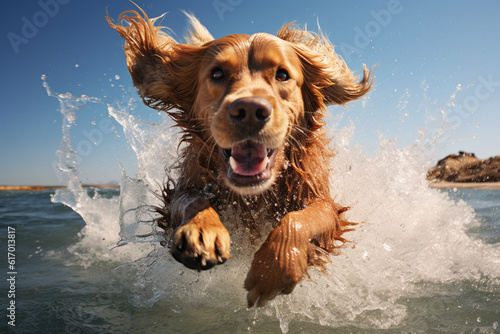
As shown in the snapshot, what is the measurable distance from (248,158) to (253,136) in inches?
9.3

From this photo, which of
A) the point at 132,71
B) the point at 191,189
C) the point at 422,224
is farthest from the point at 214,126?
the point at 422,224

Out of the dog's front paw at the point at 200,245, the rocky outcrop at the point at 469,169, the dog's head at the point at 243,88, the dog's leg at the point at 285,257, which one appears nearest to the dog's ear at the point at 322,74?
the dog's head at the point at 243,88

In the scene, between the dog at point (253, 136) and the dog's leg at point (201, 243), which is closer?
the dog's leg at point (201, 243)

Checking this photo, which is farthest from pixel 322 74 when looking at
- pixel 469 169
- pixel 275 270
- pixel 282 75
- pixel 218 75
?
pixel 469 169

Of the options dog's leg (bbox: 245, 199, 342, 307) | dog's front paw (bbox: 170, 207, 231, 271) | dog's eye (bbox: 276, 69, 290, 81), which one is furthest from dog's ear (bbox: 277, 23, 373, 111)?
dog's front paw (bbox: 170, 207, 231, 271)

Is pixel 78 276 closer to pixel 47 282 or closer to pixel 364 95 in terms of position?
pixel 47 282

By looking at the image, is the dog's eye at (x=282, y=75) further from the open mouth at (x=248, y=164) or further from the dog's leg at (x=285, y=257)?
the dog's leg at (x=285, y=257)

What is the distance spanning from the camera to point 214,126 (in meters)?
2.32

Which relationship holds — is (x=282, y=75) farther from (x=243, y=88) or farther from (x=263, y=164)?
(x=263, y=164)

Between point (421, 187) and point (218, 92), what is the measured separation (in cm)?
409

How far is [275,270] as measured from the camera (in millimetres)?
2000

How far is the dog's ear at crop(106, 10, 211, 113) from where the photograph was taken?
3133 millimetres

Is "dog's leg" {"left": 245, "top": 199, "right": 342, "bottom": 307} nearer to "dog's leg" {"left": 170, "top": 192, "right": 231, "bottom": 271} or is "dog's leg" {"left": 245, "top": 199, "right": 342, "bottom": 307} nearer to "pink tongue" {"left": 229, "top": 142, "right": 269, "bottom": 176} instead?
"dog's leg" {"left": 170, "top": 192, "right": 231, "bottom": 271}

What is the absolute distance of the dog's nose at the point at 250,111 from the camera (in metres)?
2.13
